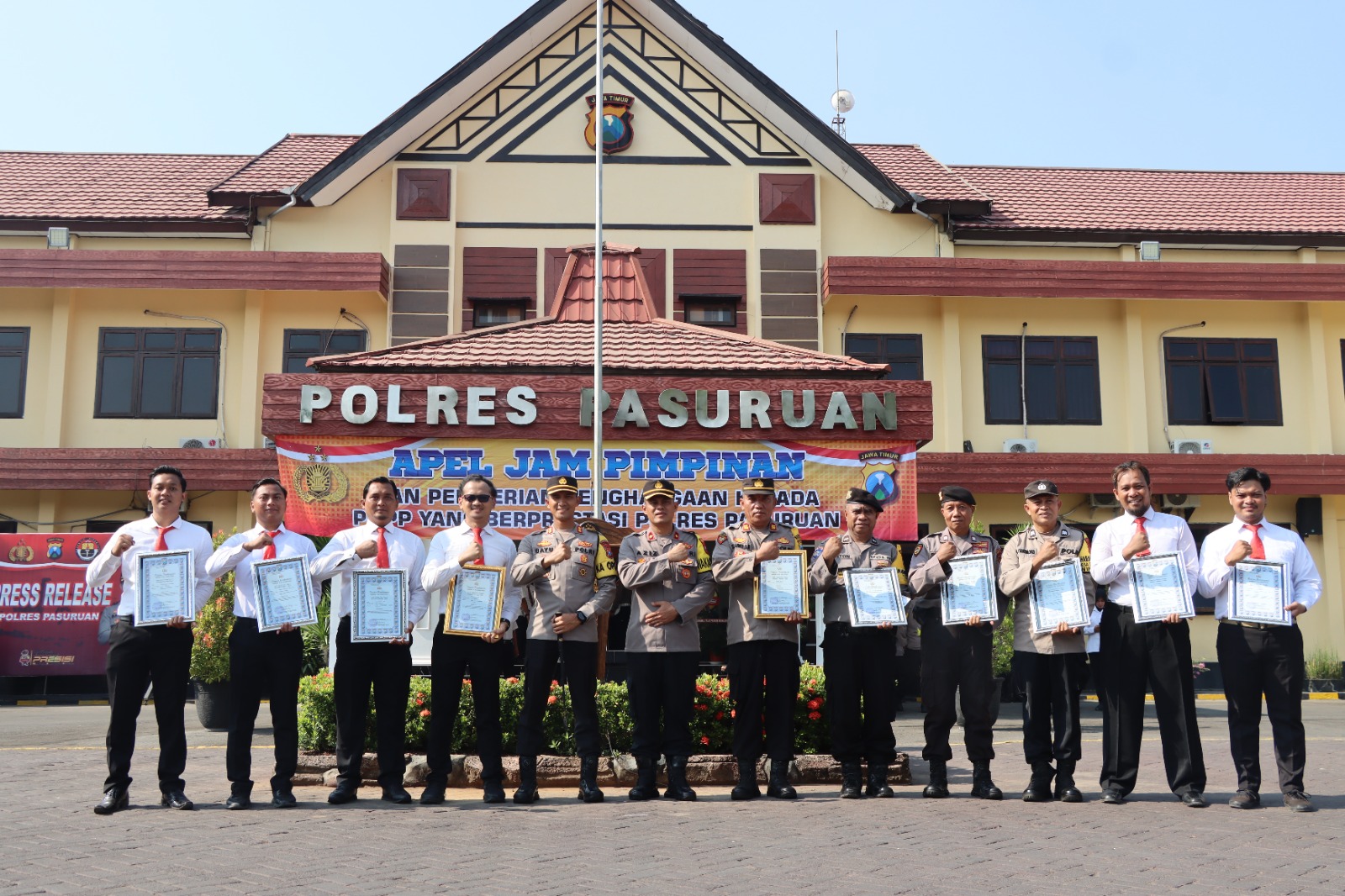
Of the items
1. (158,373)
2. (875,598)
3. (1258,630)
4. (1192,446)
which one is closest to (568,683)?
(875,598)

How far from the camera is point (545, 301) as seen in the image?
19.9 metres

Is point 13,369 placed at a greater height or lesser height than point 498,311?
lesser

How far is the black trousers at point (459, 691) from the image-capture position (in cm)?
801

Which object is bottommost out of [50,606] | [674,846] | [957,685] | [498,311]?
[674,846]

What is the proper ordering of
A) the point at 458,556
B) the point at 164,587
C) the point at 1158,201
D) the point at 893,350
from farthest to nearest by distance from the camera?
the point at 1158,201 < the point at 893,350 < the point at 458,556 < the point at 164,587

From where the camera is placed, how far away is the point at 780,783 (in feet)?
26.7

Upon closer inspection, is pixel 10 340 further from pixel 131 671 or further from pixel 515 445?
pixel 131 671

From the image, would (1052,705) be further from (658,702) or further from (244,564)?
(244,564)

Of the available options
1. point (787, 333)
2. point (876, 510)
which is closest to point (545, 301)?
point (787, 333)

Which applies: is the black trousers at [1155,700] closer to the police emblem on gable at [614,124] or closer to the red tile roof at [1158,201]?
the red tile roof at [1158,201]

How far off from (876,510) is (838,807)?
199cm

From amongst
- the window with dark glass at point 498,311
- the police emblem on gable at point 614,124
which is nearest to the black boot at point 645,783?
the window with dark glass at point 498,311

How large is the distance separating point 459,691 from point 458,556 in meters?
0.88

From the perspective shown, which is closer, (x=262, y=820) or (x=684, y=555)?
(x=262, y=820)
